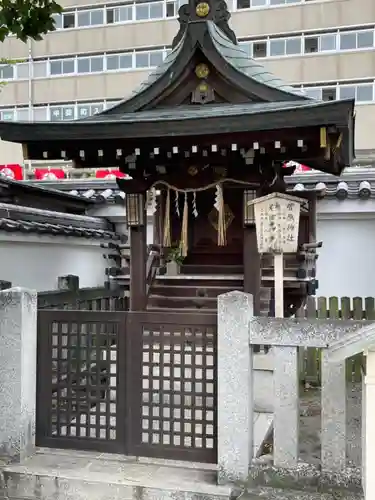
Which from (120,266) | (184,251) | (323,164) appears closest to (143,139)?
(184,251)

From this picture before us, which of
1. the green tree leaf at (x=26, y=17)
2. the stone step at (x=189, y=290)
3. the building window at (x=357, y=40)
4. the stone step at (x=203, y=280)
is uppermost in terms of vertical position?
the building window at (x=357, y=40)

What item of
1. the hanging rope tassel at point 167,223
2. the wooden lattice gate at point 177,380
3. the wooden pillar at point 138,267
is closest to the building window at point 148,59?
the hanging rope tassel at point 167,223

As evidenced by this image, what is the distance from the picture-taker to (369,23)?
919 inches

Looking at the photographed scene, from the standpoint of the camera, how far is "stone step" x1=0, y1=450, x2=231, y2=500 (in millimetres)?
4098

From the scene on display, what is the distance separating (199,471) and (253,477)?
1.64 feet

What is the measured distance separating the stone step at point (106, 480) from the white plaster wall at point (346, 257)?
8814 mm

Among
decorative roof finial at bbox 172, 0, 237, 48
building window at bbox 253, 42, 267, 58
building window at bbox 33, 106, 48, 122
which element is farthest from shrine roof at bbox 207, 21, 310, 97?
building window at bbox 33, 106, 48, 122

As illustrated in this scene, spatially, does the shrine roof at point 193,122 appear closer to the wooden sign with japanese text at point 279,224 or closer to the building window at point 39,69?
the wooden sign with japanese text at point 279,224

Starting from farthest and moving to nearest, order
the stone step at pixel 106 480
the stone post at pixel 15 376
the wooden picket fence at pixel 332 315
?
1. the wooden picket fence at pixel 332 315
2. the stone post at pixel 15 376
3. the stone step at pixel 106 480

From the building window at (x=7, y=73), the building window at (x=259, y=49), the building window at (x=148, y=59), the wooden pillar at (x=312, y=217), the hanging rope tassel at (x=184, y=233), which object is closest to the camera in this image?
the hanging rope tassel at (x=184, y=233)

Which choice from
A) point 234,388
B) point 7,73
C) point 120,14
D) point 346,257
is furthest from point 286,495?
point 7,73

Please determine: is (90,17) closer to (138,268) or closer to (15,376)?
(138,268)

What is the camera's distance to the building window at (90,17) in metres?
27.0

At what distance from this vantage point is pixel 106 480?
423 centimetres
